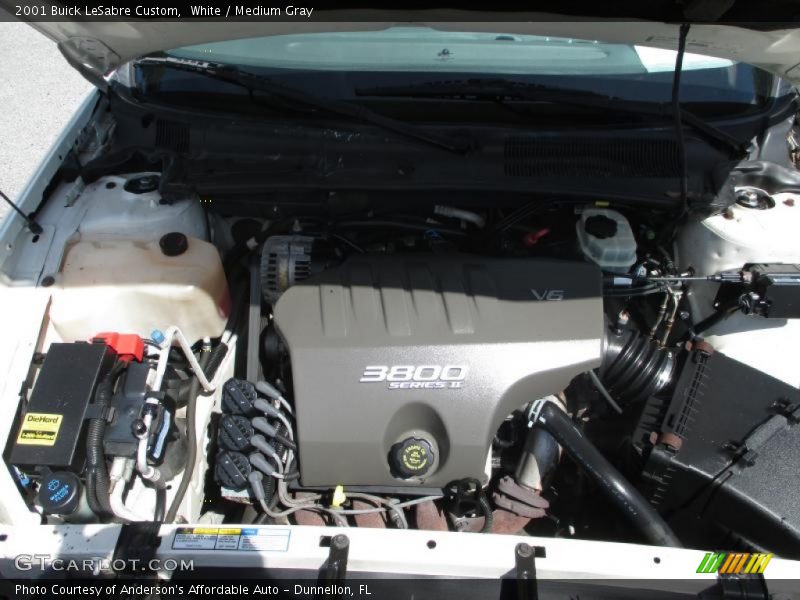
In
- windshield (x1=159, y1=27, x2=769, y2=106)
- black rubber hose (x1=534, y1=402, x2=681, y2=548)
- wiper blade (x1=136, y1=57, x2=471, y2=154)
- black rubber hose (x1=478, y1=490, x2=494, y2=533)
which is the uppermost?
windshield (x1=159, y1=27, x2=769, y2=106)

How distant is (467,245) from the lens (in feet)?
5.52

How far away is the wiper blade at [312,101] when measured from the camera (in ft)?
5.16

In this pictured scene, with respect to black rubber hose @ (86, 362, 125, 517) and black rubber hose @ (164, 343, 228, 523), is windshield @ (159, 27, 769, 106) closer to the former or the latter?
black rubber hose @ (164, 343, 228, 523)

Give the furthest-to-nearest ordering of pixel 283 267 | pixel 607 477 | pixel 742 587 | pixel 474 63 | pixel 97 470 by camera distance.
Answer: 1. pixel 474 63
2. pixel 283 267
3. pixel 607 477
4. pixel 97 470
5. pixel 742 587

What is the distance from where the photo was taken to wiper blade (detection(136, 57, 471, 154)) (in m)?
1.57

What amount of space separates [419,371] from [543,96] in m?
0.84

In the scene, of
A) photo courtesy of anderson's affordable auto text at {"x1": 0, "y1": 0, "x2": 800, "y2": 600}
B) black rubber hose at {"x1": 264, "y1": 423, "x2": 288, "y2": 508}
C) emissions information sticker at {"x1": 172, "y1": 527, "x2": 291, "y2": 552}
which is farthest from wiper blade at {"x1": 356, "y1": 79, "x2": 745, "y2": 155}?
emissions information sticker at {"x1": 172, "y1": 527, "x2": 291, "y2": 552}

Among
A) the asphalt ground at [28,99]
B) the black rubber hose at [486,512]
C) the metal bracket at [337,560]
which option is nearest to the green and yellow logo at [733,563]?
the black rubber hose at [486,512]

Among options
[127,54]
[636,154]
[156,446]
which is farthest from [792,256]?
[127,54]

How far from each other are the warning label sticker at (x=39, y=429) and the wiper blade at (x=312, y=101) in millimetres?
952

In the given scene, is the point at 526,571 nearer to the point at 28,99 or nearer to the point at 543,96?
the point at 543,96

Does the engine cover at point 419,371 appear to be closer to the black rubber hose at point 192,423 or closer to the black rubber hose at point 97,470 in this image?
the black rubber hose at point 192,423

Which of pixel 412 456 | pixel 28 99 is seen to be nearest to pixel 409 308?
pixel 412 456

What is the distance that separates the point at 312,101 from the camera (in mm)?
1599
